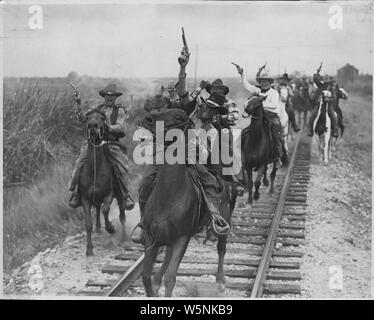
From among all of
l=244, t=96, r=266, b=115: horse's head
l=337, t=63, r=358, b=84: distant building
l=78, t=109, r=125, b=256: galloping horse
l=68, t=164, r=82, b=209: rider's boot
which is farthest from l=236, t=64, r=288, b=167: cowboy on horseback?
l=68, t=164, r=82, b=209: rider's boot

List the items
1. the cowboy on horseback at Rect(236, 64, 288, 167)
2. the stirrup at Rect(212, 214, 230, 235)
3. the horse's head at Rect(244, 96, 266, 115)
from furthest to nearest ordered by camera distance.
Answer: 1. the cowboy on horseback at Rect(236, 64, 288, 167)
2. the horse's head at Rect(244, 96, 266, 115)
3. the stirrup at Rect(212, 214, 230, 235)

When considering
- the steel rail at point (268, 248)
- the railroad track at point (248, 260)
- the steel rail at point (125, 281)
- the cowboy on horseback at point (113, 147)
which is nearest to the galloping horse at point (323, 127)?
the steel rail at point (268, 248)

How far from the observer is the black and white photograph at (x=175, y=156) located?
920cm

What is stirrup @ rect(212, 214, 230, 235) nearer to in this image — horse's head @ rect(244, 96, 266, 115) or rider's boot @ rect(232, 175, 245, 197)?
rider's boot @ rect(232, 175, 245, 197)

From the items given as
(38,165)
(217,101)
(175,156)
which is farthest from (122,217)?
(175,156)

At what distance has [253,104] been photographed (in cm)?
1355

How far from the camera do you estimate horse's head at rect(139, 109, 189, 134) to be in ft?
26.9

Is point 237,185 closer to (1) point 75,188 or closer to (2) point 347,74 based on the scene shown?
(1) point 75,188

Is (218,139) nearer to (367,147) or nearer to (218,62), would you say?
(218,62)

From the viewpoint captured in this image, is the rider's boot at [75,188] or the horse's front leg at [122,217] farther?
the horse's front leg at [122,217]

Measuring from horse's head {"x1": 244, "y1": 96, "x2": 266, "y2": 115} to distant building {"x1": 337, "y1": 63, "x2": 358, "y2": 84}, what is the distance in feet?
7.82

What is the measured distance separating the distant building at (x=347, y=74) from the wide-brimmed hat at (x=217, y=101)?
548 cm

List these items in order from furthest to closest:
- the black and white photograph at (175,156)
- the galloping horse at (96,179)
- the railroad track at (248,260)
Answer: the galloping horse at (96,179), the railroad track at (248,260), the black and white photograph at (175,156)

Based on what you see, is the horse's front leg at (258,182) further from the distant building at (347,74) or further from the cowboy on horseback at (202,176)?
the cowboy on horseback at (202,176)
